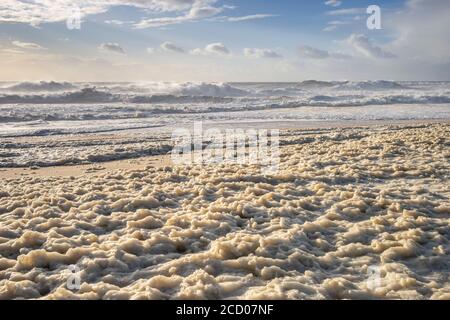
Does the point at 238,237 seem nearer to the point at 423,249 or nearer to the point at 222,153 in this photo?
the point at 423,249

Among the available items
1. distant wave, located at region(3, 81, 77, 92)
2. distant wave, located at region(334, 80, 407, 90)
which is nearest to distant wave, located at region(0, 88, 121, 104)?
distant wave, located at region(3, 81, 77, 92)

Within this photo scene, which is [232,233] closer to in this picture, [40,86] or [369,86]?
[40,86]

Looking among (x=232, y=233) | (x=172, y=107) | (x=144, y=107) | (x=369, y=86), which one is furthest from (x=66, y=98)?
(x=369, y=86)
